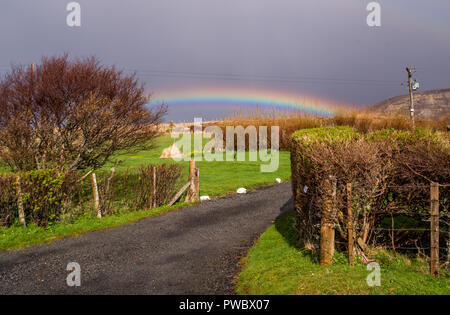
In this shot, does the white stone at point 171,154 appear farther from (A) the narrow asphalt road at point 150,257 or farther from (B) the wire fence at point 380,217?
(B) the wire fence at point 380,217

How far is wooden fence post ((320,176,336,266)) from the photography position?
6.75 m

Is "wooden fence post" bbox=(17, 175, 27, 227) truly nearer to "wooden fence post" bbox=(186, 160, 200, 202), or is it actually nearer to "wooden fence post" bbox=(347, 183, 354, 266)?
"wooden fence post" bbox=(186, 160, 200, 202)

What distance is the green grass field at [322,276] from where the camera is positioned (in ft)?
18.5

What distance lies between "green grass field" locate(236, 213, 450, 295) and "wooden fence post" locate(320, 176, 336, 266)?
20 centimetres

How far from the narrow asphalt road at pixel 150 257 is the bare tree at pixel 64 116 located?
549cm

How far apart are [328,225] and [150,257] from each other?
14.6 ft

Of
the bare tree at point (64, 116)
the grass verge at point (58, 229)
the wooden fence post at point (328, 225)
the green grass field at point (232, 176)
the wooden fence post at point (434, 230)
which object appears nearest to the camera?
the wooden fence post at point (434, 230)

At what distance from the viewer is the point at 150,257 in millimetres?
8805

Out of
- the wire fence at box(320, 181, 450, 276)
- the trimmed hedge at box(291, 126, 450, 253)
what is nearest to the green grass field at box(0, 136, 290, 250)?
the trimmed hedge at box(291, 126, 450, 253)

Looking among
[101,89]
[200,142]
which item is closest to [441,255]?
[101,89]

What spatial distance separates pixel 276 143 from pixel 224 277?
114 ft

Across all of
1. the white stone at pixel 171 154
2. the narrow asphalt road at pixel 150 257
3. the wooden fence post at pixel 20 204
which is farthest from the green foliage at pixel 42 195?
the white stone at pixel 171 154

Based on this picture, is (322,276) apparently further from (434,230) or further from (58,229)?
(58,229)

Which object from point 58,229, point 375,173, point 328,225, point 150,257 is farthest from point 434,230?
point 58,229
